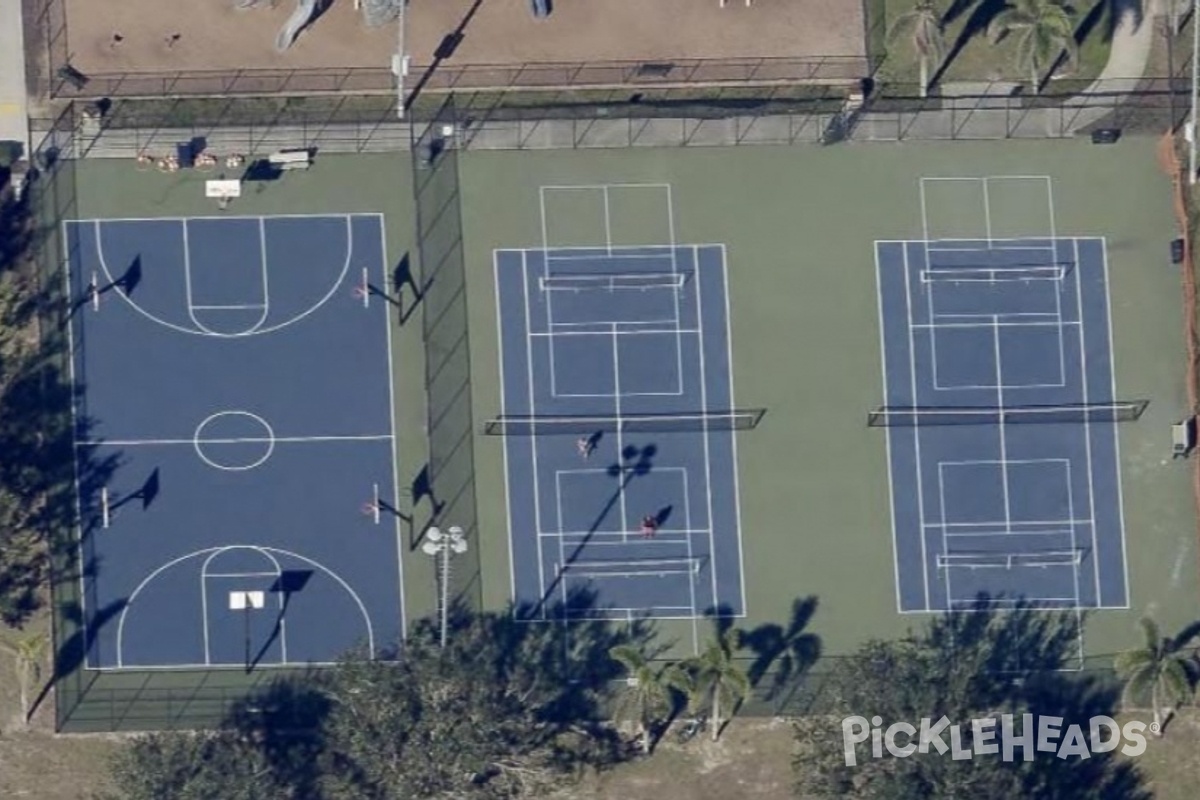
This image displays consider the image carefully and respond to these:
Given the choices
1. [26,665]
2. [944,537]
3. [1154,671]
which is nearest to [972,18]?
[944,537]

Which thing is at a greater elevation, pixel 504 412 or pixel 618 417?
pixel 504 412

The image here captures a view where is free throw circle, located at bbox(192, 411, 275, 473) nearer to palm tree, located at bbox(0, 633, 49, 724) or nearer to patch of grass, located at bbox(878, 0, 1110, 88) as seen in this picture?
palm tree, located at bbox(0, 633, 49, 724)

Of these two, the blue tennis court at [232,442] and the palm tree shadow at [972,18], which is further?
the palm tree shadow at [972,18]

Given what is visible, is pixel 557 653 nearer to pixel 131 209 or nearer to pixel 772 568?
pixel 772 568

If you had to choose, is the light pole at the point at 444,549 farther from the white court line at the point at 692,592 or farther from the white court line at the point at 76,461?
the white court line at the point at 76,461

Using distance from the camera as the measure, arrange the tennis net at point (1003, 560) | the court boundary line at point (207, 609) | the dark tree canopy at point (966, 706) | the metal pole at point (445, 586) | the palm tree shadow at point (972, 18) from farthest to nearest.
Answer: the palm tree shadow at point (972, 18) < the tennis net at point (1003, 560) < the court boundary line at point (207, 609) < the dark tree canopy at point (966, 706) < the metal pole at point (445, 586)

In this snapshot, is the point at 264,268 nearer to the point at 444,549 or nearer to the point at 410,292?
the point at 410,292

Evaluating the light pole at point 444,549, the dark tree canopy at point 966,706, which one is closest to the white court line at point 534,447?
the light pole at point 444,549
